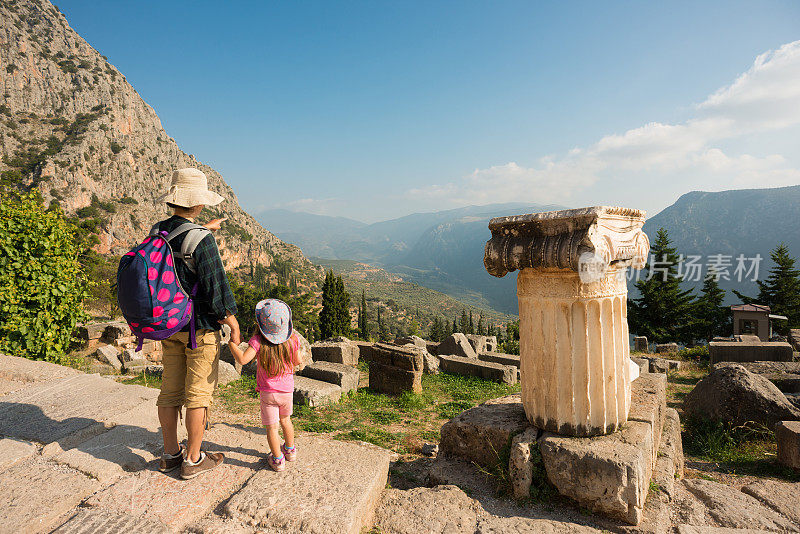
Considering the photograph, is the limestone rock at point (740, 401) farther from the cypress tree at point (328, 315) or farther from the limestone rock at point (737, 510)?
the cypress tree at point (328, 315)

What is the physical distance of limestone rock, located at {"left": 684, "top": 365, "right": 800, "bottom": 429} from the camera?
5242 mm

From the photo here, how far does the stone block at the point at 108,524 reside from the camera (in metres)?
2.15

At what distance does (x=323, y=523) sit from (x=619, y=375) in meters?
2.24

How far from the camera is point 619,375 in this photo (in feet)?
9.43

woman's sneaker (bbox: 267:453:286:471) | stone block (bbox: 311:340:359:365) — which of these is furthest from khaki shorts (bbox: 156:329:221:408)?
stone block (bbox: 311:340:359:365)

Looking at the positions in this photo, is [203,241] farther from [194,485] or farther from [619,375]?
[619,375]

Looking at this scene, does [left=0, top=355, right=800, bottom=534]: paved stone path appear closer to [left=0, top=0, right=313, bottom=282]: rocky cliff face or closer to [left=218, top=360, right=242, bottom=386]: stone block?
[left=218, top=360, right=242, bottom=386]: stone block

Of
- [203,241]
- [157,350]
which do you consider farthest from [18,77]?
[203,241]

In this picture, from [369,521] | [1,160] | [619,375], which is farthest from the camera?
[1,160]

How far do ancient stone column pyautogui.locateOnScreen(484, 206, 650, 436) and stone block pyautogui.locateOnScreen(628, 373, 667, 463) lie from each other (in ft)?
1.05

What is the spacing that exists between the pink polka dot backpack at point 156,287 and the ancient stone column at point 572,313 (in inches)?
83.7

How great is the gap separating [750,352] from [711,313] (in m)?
27.2

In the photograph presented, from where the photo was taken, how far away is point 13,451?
3.01 metres

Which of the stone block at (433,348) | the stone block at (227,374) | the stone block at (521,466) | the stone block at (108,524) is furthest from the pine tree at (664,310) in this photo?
the stone block at (108,524)
